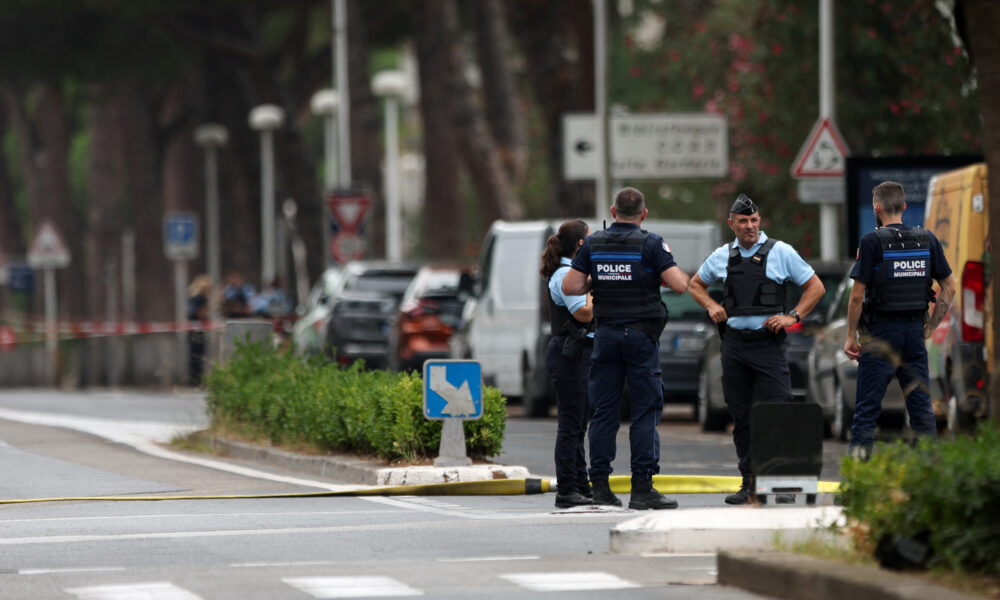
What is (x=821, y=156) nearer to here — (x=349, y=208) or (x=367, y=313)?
(x=367, y=313)

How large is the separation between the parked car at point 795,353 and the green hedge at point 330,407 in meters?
3.88

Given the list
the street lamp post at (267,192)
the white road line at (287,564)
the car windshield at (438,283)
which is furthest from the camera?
the street lamp post at (267,192)

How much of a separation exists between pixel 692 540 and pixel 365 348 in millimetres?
19414

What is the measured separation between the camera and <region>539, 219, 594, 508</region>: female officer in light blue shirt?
1334 centimetres

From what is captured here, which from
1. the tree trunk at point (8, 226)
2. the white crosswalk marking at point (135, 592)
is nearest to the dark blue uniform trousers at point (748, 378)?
the white crosswalk marking at point (135, 592)

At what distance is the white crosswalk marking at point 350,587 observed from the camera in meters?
9.50

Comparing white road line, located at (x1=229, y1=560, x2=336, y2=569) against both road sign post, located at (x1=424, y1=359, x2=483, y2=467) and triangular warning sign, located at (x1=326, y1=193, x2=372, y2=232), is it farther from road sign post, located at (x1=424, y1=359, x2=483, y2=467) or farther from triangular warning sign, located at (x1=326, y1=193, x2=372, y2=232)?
triangular warning sign, located at (x1=326, y1=193, x2=372, y2=232)

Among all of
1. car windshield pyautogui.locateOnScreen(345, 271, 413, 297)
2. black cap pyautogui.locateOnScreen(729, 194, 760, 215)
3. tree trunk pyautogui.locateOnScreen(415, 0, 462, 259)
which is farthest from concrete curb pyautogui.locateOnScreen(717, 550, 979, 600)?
tree trunk pyautogui.locateOnScreen(415, 0, 462, 259)

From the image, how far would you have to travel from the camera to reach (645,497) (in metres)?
12.9

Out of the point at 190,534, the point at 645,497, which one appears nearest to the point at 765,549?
the point at 645,497

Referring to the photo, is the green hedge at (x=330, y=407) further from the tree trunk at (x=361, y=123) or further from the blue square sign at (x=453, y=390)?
the tree trunk at (x=361, y=123)

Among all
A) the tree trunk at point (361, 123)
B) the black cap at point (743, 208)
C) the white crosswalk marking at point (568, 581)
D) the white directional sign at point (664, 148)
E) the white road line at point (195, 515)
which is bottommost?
the white road line at point (195, 515)

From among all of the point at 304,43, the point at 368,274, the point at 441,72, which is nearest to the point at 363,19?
the point at 304,43

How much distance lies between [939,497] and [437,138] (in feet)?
103
